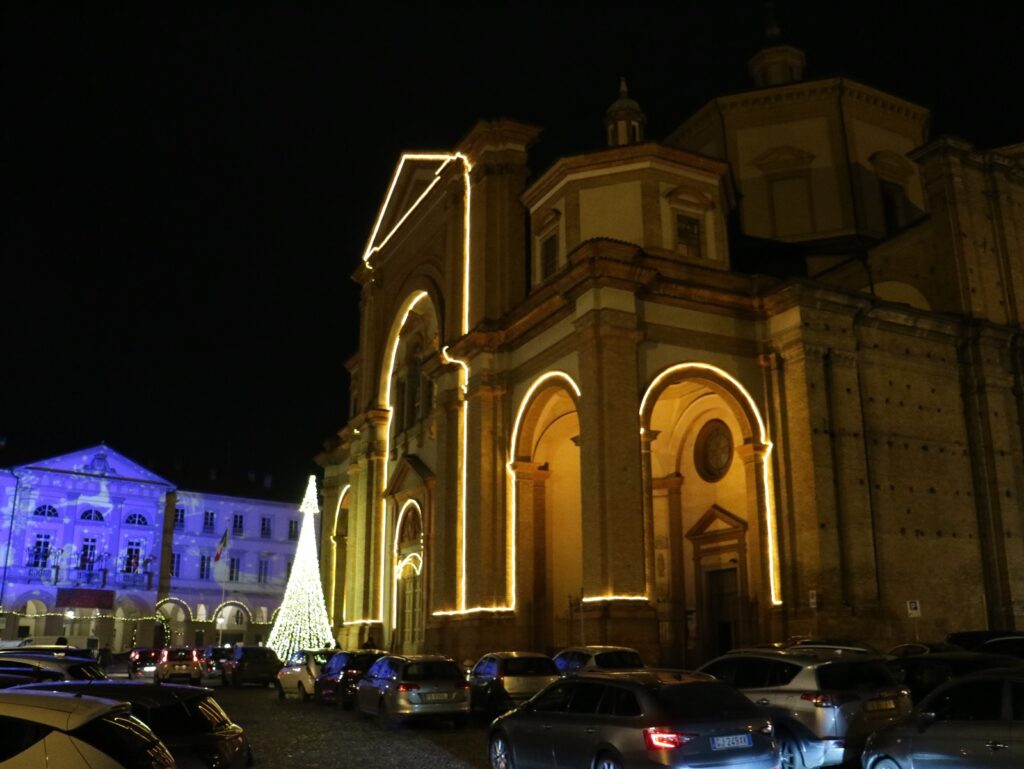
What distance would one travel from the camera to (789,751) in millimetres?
10906

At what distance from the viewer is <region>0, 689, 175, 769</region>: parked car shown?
599 centimetres

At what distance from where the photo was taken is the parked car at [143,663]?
3156cm

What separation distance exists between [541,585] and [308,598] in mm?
10781

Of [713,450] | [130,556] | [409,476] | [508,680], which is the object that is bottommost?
[508,680]

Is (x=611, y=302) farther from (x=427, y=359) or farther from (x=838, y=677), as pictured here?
(x=838, y=677)

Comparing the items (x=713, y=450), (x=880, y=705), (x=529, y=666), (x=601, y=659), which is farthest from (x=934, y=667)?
(x=713, y=450)

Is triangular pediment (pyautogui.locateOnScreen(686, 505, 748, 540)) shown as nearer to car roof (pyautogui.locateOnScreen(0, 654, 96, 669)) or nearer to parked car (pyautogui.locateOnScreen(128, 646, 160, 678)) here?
parked car (pyautogui.locateOnScreen(128, 646, 160, 678))

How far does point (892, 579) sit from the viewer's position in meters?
24.1

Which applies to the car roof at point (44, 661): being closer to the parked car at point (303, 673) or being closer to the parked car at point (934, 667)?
the parked car at point (303, 673)

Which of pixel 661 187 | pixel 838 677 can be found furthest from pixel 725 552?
pixel 838 677

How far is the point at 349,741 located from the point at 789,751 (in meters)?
7.16

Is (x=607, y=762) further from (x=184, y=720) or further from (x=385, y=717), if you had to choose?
(x=385, y=717)

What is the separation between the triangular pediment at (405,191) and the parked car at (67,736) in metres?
28.3

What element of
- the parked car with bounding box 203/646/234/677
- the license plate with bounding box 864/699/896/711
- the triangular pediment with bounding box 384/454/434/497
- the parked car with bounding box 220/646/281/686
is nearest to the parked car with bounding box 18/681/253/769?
the license plate with bounding box 864/699/896/711
